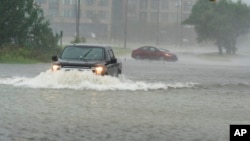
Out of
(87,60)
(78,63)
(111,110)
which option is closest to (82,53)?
(87,60)

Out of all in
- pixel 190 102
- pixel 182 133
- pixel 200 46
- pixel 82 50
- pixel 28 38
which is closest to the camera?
pixel 182 133

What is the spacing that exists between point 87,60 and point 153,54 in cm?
3644

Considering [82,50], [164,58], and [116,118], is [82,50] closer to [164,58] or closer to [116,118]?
[116,118]

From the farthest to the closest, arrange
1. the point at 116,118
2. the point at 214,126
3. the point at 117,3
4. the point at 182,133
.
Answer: the point at 117,3, the point at 116,118, the point at 214,126, the point at 182,133

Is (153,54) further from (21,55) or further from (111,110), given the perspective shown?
(111,110)

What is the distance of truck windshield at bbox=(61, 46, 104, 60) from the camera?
2236cm

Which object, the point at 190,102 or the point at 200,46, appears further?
the point at 200,46

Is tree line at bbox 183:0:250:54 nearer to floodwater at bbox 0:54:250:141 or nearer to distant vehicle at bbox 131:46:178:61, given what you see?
distant vehicle at bbox 131:46:178:61

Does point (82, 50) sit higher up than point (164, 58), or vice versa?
point (82, 50)

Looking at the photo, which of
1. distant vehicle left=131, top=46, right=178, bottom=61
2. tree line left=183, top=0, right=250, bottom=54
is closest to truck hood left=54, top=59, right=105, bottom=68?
distant vehicle left=131, top=46, right=178, bottom=61

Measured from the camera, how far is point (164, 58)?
57.7 metres

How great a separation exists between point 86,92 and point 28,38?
25199mm

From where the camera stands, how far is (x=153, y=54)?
5825 cm

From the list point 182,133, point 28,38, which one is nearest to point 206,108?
point 182,133
